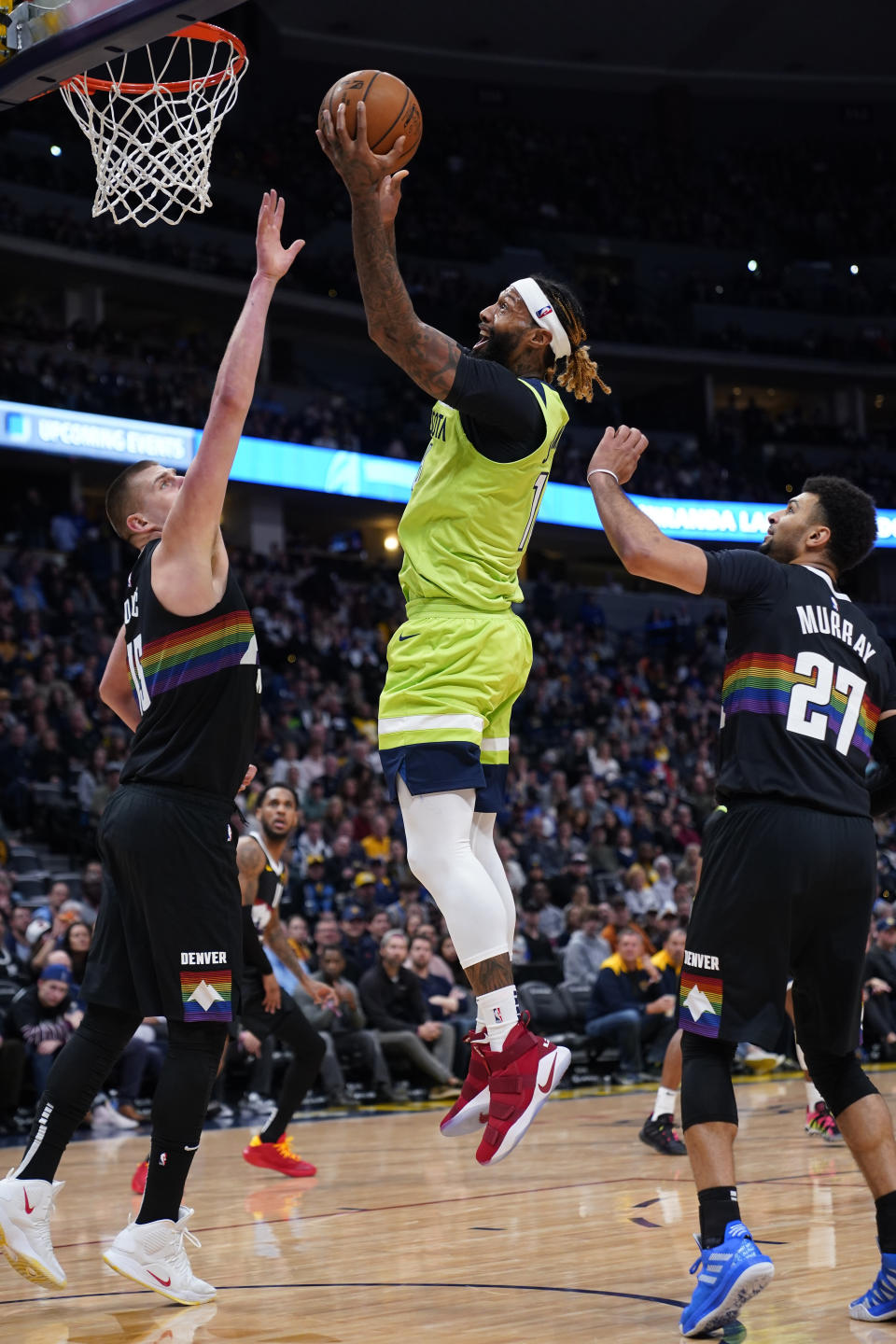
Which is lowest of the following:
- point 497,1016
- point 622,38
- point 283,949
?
point 283,949

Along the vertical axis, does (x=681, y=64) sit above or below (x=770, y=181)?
above

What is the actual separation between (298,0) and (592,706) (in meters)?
18.5

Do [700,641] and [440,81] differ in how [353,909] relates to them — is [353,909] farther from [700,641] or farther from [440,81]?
[440,81]

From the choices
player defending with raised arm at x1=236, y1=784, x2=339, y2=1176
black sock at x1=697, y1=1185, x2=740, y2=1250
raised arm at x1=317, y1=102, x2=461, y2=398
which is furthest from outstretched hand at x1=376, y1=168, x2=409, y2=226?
player defending with raised arm at x1=236, y1=784, x2=339, y2=1176

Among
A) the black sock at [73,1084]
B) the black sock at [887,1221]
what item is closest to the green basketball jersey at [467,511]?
the black sock at [73,1084]

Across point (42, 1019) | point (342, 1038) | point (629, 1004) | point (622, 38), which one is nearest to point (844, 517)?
point (42, 1019)

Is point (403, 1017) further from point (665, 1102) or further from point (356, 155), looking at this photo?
point (356, 155)

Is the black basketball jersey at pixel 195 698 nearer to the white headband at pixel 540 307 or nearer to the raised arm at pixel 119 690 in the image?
the raised arm at pixel 119 690

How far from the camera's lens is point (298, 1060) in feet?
27.8

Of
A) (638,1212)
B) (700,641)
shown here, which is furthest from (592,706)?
(638,1212)

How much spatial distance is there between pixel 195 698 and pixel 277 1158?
4.38m

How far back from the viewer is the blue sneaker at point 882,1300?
4.19 metres

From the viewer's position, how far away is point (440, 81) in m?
36.6

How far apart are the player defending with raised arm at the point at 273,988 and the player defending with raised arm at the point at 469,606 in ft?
11.9
